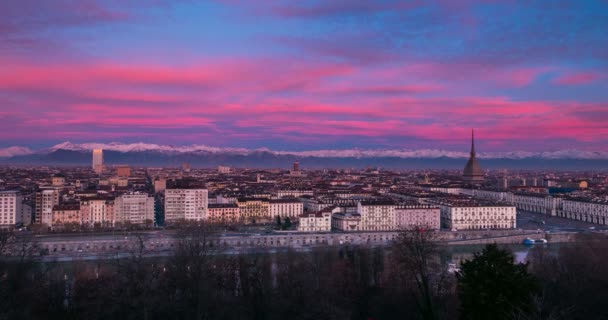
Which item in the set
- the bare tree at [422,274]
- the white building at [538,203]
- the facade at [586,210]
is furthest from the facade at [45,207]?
the white building at [538,203]

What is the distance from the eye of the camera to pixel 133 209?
3294cm

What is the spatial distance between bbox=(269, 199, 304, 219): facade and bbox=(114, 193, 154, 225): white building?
6628mm

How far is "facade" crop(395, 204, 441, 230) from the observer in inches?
1262

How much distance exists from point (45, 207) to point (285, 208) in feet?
40.7

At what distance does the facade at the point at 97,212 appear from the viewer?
31.8m

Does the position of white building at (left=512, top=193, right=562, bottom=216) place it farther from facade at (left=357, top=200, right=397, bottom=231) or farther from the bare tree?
the bare tree

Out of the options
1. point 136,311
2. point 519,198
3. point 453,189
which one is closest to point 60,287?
point 136,311

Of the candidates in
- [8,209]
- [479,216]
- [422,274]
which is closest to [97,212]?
[8,209]

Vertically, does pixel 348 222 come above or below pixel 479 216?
below

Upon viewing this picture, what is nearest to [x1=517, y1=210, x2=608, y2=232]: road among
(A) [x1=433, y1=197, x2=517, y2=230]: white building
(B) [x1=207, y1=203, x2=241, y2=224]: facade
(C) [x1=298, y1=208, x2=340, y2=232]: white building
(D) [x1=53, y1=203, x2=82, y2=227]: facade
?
(A) [x1=433, y1=197, x2=517, y2=230]: white building

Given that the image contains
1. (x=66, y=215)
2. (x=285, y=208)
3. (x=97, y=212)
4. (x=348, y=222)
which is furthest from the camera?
(x=285, y=208)

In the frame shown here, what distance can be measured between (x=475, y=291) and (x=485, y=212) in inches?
923

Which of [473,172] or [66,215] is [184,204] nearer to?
[66,215]

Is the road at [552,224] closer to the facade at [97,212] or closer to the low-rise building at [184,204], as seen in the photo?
the low-rise building at [184,204]
